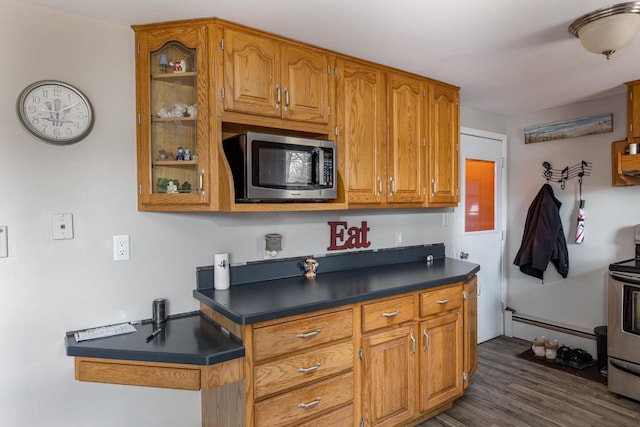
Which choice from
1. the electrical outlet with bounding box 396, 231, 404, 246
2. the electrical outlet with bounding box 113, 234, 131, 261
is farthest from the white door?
the electrical outlet with bounding box 113, 234, 131, 261

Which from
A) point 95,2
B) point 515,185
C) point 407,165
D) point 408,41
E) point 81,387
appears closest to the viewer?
point 95,2

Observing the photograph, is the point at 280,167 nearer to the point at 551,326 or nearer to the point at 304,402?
the point at 304,402

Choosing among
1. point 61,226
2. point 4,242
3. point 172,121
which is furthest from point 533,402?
point 4,242

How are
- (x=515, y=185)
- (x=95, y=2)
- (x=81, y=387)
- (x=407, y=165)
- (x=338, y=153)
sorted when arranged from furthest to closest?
(x=515, y=185) → (x=407, y=165) → (x=338, y=153) → (x=81, y=387) → (x=95, y=2)

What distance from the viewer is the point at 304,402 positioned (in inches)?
70.4

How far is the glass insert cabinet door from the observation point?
1853 millimetres

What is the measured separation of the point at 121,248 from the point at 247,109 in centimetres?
96

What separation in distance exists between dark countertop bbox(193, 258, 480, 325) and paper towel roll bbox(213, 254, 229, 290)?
0.04m

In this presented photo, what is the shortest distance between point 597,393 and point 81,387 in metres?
3.37

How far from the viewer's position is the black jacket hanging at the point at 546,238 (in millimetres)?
3322

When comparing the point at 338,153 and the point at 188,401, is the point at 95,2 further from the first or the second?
the point at 188,401

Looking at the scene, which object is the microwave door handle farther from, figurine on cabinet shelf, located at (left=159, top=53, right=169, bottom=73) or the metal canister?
the metal canister

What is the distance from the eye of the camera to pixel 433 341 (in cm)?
233

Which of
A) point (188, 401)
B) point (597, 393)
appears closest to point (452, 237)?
point (597, 393)
